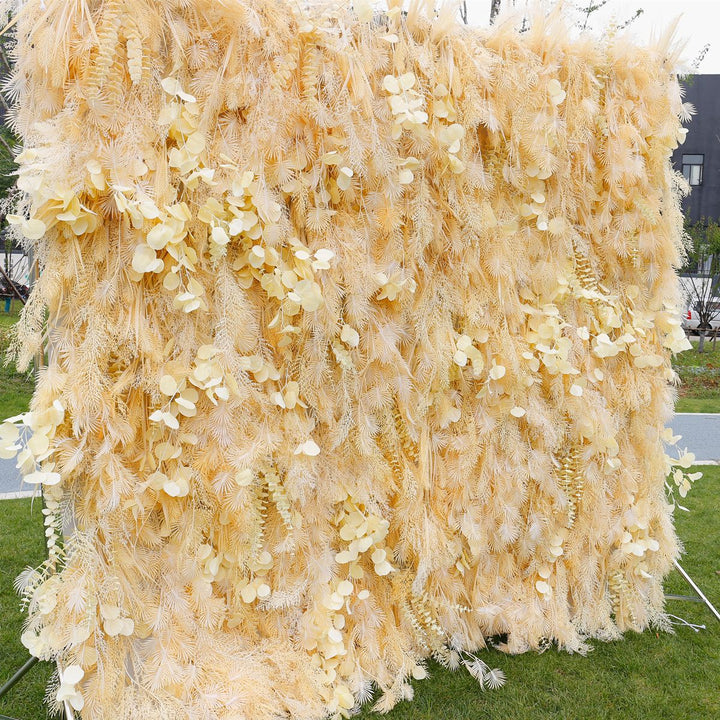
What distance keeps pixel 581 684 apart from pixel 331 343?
1705 millimetres

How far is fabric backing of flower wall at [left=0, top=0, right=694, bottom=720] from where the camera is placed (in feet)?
6.07

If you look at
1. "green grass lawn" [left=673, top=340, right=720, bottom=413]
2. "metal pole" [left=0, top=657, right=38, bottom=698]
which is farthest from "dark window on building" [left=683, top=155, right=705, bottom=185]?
"metal pole" [left=0, top=657, right=38, bottom=698]

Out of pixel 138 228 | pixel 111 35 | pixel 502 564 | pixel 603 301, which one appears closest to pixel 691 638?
pixel 502 564

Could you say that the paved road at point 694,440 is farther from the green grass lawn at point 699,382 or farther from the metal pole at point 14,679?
the metal pole at point 14,679

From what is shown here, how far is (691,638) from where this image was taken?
285 cm

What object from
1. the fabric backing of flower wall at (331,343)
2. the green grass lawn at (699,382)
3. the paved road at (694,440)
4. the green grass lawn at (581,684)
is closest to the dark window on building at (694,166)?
the green grass lawn at (699,382)

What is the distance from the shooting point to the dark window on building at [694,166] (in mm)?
20516

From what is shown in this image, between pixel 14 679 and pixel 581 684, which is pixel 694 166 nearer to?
pixel 581 684

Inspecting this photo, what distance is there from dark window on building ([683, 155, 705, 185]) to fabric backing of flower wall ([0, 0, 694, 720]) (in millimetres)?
20958

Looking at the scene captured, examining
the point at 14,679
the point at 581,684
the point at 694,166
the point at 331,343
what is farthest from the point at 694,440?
the point at 694,166

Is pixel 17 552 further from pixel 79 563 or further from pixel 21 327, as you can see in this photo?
pixel 21 327

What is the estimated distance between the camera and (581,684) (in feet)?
8.21

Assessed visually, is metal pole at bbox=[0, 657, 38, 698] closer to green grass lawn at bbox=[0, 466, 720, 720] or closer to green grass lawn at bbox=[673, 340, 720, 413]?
green grass lawn at bbox=[0, 466, 720, 720]

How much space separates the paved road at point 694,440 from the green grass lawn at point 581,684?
2182 mm
